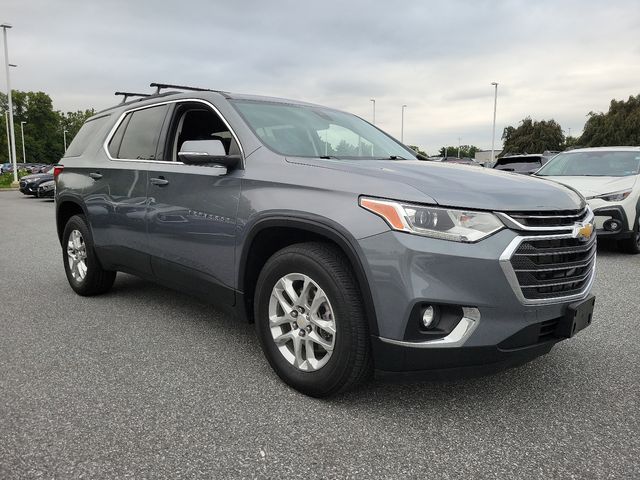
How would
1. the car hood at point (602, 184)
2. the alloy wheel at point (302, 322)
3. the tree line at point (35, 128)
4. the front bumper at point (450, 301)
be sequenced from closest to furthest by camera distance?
the front bumper at point (450, 301)
the alloy wheel at point (302, 322)
the car hood at point (602, 184)
the tree line at point (35, 128)

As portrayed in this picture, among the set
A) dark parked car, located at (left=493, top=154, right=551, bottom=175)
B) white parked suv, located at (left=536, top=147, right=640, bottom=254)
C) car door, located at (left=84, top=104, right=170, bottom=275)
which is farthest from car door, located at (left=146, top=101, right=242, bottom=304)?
dark parked car, located at (left=493, top=154, right=551, bottom=175)

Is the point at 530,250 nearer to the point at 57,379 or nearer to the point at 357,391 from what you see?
the point at 357,391

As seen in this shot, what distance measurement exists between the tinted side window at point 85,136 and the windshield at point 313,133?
6.88 feet

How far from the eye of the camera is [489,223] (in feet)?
Answer: 7.88

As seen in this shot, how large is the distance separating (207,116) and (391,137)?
1540 millimetres

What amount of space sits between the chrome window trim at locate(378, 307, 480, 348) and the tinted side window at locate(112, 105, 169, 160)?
2608 millimetres

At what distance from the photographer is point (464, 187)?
8.38 feet

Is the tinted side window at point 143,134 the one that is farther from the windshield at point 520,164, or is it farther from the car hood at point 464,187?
the windshield at point 520,164

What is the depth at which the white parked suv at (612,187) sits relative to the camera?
713 cm

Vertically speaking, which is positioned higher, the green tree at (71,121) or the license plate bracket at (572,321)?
the green tree at (71,121)

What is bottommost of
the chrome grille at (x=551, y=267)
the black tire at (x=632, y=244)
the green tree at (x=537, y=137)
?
the black tire at (x=632, y=244)

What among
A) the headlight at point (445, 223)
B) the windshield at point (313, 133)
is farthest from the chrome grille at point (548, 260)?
the windshield at point (313, 133)

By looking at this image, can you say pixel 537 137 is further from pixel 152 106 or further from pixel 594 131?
pixel 152 106

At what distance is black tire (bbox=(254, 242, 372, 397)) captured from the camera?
8.42 ft
